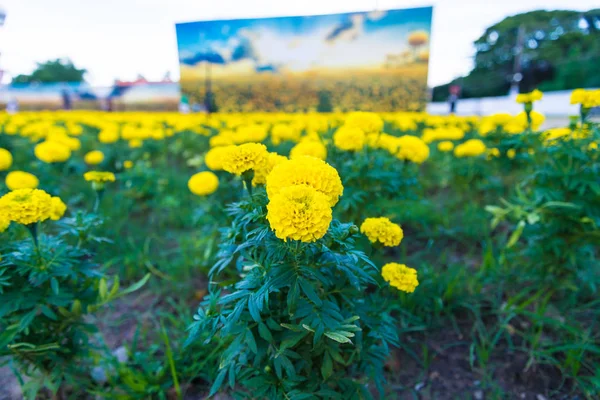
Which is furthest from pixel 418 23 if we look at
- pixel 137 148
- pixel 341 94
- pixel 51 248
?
pixel 51 248

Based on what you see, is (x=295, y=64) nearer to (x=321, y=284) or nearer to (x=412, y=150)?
(x=412, y=150)

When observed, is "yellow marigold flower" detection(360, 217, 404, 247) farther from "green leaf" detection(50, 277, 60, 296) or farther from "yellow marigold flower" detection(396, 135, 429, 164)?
"green leaf" detection(50, 277, 60, 296)

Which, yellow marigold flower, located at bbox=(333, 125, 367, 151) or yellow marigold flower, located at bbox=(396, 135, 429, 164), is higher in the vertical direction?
yellow marigold flower, located at bbox=(333, 125, 367, 151)

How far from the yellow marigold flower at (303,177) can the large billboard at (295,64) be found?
1296cm

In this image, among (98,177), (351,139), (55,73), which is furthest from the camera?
(55,73)

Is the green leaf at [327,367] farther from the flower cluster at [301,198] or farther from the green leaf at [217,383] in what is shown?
the flower cluster at [301,198]

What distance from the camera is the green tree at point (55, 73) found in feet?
99.0

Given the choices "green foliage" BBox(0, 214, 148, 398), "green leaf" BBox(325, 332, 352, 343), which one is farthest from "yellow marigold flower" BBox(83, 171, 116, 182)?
"green leaf" BBox(325, 332, 352, 343)

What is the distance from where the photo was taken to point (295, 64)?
46.0 ft

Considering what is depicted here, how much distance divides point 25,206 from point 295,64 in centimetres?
1415

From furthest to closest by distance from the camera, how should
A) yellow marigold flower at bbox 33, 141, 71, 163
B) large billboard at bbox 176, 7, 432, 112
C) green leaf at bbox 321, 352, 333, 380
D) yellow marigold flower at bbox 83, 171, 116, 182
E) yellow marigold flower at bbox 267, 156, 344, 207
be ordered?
large billboard at bbox 176, 7, 432, 112 < yellow marigold flower at bbox 33, 141, 71, 163 < yellow marigold flower at bbox 83, 171, 116, 182 < green leaf at bbox 321, 352, 333, 380 < yellow marigold flower at bbox 267, 156, 344, 207

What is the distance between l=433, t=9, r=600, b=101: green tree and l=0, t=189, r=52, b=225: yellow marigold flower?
25623 millimetres

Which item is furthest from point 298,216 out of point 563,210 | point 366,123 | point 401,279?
point 563,210

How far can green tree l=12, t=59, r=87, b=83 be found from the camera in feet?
99.0
